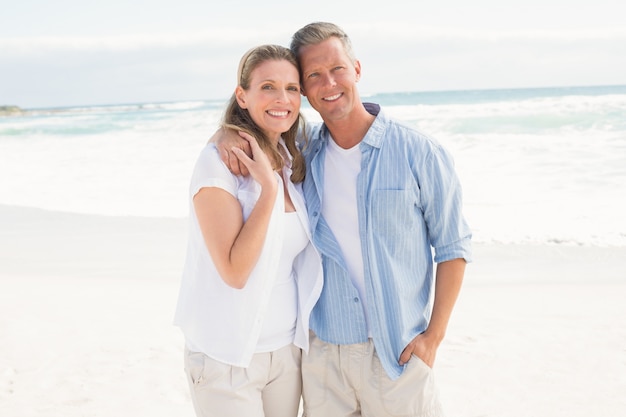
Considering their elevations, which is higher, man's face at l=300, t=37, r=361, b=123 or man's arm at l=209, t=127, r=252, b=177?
man's face at l=300, t=37, r=361, b=123

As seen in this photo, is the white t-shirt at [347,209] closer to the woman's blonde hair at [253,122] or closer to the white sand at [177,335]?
the woman's blonde hair at [253,122]

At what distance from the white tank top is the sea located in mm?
3760

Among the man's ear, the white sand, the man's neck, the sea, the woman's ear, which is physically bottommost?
the sea

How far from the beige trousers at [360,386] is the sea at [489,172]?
393 cm

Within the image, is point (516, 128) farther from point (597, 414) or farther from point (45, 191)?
point (597, 414)

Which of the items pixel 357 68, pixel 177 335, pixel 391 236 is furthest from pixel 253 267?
pixel 177 335

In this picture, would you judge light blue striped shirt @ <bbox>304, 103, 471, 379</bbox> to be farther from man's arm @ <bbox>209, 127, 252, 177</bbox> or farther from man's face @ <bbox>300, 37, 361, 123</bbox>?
man's arm @ <bbox>209, 127, 252, 177</bbox>

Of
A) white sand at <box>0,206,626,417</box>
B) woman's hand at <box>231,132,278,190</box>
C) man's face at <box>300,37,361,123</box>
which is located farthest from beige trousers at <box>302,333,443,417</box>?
white sand at <box>0,206,626,417</box>

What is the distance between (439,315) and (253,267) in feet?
2.54

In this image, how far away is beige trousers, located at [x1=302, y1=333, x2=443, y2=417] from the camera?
255 cm

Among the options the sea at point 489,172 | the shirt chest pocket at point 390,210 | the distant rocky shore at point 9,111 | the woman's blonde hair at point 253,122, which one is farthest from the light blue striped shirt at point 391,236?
the distant rocky shore at point 9,111

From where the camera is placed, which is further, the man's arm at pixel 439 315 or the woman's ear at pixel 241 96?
the woman's ear at pixel 241 96

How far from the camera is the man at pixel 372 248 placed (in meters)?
2.54

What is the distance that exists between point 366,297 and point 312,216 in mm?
381
